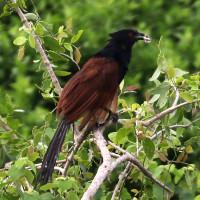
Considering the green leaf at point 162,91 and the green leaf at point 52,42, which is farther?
the green leaf at point 52,42

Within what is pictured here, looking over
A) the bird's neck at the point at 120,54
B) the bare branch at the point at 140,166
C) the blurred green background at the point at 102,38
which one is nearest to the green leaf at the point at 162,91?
the bare branch at the point at 140,166

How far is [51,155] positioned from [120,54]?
76cm

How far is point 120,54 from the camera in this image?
119 inches

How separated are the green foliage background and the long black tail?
1054mm

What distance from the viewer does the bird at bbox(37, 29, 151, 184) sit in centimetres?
255

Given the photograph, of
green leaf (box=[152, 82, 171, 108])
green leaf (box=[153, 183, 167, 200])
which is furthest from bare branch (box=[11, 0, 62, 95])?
green leaf (box=[153, 183, 167, 200])

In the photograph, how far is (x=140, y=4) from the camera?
14.8ft

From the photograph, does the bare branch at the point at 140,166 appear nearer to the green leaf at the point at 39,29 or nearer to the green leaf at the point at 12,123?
the green leaf at the point at 12,123

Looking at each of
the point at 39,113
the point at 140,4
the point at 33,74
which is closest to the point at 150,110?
the point at 39,113

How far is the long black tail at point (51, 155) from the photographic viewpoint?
7.79 ft

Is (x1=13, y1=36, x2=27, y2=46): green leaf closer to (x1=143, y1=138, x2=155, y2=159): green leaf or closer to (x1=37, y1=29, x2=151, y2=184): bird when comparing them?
(x1=37, y1=29, x2=151, y2=184): bird

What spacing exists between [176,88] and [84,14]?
1.86 meters

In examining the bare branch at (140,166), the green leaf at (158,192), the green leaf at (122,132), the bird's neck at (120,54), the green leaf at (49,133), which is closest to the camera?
the bare branch at (140,166)

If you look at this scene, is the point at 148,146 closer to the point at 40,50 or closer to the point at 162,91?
the point at 162,91
